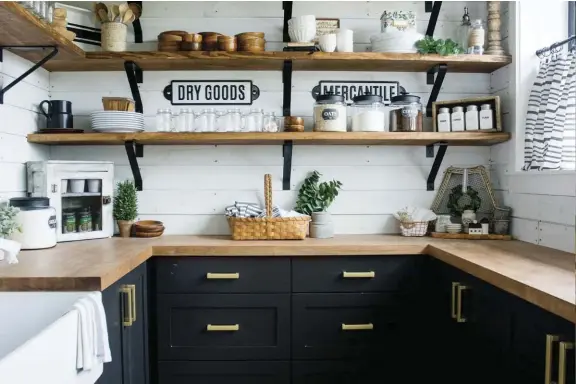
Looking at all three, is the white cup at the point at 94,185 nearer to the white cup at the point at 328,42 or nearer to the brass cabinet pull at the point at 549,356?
the white cup at the point at 328,42

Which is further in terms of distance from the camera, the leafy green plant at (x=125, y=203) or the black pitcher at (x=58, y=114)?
the leafy green plant at (x=125, y=203)

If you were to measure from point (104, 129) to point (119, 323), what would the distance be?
1.08 meters

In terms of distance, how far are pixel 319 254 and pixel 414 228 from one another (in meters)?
0.62

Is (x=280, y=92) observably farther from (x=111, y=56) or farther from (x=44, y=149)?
(x=44, y=149)

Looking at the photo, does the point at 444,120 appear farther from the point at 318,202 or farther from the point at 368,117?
the point at 318,202

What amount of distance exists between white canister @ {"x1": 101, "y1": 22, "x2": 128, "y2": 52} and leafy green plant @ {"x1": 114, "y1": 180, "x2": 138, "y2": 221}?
0.68 meters

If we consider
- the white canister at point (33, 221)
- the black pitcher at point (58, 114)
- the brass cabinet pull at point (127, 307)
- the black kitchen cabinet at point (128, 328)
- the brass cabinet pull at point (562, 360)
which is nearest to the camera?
the brass cabinet pull at point (562, 360)

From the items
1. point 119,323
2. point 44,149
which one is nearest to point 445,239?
point 119,323

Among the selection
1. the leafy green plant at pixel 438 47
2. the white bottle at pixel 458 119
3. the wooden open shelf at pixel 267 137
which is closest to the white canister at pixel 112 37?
the wooden open shelf at pixel 267 137

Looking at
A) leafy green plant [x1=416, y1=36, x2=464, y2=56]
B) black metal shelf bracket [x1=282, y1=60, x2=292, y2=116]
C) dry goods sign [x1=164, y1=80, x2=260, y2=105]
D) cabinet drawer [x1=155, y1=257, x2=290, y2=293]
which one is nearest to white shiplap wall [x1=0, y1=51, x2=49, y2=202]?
dry goods sign [x1=164, y1=80, x2=260, y2=105]

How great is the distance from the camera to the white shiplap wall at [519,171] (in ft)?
7.48

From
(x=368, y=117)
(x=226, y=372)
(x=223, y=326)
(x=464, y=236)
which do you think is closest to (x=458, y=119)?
(x=368, y=117)

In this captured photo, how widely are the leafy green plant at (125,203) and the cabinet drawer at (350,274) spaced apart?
93cm

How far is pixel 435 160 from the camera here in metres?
2.84
